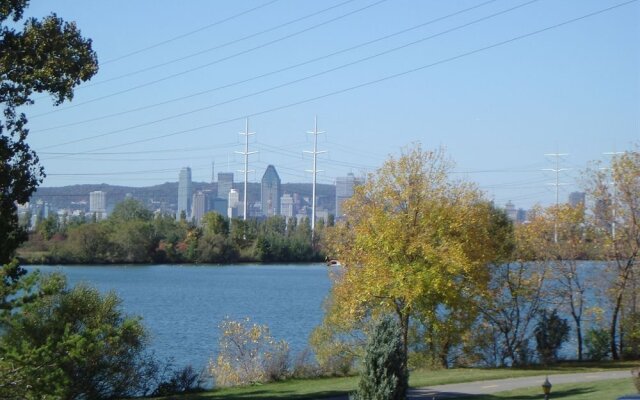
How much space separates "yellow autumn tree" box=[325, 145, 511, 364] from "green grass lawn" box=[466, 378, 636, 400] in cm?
542

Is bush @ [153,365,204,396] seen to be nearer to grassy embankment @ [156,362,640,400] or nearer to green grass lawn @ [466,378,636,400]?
grassy embankment @ [156,362,640,400]

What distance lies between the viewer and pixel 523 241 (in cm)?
3625

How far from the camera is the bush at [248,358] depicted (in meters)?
29.7

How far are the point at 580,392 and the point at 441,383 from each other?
4.60m

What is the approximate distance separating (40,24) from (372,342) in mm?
9330

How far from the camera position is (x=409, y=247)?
30.6 m

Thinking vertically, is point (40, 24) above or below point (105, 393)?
above

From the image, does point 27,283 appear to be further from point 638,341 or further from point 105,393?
point 638,341

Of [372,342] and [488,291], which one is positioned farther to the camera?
[488,291]

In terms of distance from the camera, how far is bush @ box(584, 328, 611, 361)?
3684 cm

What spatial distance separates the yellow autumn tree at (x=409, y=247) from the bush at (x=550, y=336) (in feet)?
14.5

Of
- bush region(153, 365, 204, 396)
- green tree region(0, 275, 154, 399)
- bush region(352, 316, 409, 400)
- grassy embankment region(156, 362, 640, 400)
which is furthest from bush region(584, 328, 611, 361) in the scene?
bush region(352, 316, 409, 400)

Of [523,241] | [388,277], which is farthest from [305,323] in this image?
[388,277]

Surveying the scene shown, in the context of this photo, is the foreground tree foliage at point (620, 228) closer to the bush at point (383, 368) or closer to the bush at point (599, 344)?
the bush at point (599, 344)
